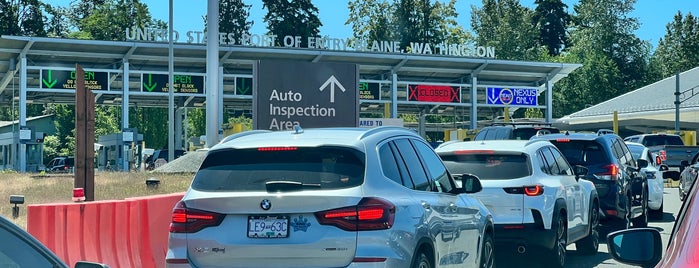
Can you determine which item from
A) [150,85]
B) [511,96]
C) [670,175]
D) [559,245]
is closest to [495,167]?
[559,245]

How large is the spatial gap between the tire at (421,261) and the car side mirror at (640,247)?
3.37 meters

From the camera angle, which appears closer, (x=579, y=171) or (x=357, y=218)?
(x=357, y=218)

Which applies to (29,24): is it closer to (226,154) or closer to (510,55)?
(510,55)

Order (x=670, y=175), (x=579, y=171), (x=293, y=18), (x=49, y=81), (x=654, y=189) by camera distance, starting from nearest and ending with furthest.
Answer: (x=579, y=171) → (x=654, y=189) → (x=670, y=175) → (x=49, y=81) → (x=293, y=18)

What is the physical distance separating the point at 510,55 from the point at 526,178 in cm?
8577

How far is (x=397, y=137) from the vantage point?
9.07 meters

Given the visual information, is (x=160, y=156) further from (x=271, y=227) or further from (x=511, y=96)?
(x=271, y=227)

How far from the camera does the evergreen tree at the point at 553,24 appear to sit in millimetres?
116688

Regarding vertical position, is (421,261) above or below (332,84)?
below

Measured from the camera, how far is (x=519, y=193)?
12.6 m

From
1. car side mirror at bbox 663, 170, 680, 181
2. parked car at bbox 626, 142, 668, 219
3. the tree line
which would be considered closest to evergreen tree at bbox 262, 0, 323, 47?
the tree line

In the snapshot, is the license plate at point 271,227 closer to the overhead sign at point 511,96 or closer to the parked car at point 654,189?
the parked car at point 654,189

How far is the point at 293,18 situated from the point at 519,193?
8080 centimetres

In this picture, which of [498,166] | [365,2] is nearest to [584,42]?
[365,2]
